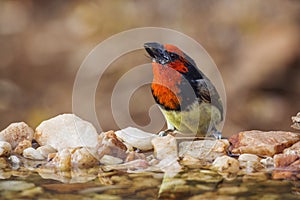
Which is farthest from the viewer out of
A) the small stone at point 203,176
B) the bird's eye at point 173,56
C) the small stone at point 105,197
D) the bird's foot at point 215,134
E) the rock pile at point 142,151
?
the bird's foot at point 215,134

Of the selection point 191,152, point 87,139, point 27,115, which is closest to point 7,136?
point 87,139

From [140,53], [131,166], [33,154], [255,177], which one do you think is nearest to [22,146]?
[33,154]

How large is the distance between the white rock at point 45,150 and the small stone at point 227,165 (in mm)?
350

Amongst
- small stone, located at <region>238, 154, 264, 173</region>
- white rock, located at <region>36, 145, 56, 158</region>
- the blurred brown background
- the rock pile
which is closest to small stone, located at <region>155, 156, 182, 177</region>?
the rock pile

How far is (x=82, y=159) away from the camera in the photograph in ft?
3.77

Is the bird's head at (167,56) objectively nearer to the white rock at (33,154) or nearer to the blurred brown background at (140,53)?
the white rock at (33,154)

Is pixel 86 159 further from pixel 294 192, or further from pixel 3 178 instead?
pixel 294 192

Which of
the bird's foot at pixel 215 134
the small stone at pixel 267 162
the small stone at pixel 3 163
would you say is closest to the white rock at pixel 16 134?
the small stone at pixel 3 163

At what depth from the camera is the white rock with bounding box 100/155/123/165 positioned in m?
1.17

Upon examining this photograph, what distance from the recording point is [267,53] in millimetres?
2479

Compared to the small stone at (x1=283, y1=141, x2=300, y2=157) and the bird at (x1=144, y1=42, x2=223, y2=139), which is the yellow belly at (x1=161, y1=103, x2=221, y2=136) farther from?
the small stone at (x1=283, y1=141, x2=300, y2=157)

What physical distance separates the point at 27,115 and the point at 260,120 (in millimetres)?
1027

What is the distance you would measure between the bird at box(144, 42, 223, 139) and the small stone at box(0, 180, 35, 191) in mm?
403

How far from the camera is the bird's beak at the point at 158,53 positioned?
1215 mm
